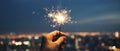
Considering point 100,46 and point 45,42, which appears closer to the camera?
point 45,42

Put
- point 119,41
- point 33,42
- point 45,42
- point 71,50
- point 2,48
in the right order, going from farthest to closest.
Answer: point 71,50 < point 33,42 < point 2,48 < point 119,41 < point 45,42

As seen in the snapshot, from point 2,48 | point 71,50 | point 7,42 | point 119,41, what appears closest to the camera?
point 119,41

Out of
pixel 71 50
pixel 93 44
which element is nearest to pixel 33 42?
pixel 93 44

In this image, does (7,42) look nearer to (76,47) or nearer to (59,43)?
(76,47)

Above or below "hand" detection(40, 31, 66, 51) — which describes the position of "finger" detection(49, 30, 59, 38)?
above

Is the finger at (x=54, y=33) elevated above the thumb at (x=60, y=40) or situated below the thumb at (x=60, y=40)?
above

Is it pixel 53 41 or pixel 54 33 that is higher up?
pixel 54 33

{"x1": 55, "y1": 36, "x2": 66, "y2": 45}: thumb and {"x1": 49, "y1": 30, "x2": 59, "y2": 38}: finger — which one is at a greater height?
{"x1": 49, "y1": 30, "x2": 59, "y2": 38}: finger
